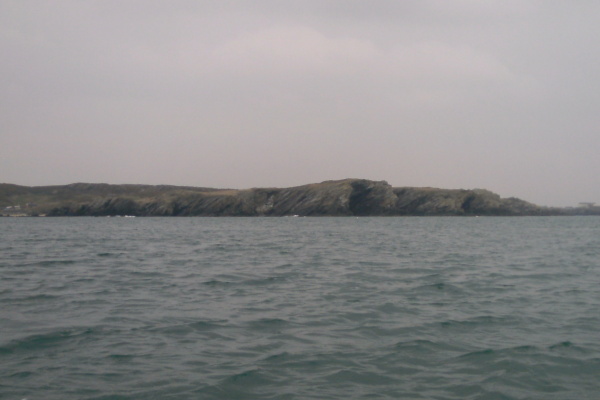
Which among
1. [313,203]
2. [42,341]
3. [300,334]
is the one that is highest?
[313,203]

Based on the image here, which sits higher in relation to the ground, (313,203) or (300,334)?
(313,203)

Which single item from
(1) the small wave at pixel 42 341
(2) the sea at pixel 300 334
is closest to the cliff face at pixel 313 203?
(2) the sea at pixel 300 334

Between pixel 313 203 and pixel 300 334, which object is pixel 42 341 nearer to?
pixel 300 334

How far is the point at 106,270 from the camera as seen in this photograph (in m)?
22.4

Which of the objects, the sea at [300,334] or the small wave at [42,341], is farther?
the small wave at [42,341]

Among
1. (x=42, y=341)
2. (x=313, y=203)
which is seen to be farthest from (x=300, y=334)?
(x=313, y=203)

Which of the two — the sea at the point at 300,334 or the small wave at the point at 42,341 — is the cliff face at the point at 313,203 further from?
the small wave at the point at 42,341

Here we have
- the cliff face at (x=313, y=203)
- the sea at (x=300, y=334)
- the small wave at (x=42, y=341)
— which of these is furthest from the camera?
the cliff face at (x=313, y=203)

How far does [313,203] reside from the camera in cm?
14425

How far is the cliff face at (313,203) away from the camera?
14575 cm

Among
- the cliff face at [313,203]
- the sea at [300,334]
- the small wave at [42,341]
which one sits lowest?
the small wave at [42,341]

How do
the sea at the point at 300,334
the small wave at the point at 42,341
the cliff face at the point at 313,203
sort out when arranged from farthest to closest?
the cliff face at the point at 313,203, the small wave at the point at 42,341, the sea at the point at 300,334

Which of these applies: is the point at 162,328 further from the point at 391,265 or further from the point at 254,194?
the point at 254,194

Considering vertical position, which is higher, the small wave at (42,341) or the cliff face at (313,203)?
the cliff face at (313,203)
